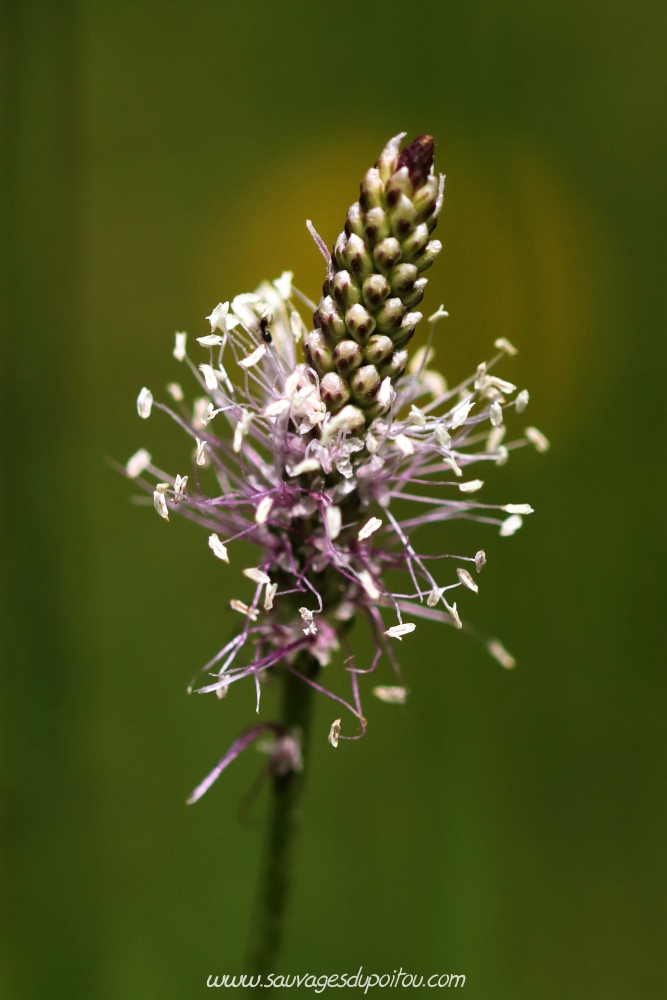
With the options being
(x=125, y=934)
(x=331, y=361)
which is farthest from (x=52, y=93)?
(x=125, y=934)

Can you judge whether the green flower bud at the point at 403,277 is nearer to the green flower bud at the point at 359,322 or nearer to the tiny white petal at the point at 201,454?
the green flower bud at the point at 359,322

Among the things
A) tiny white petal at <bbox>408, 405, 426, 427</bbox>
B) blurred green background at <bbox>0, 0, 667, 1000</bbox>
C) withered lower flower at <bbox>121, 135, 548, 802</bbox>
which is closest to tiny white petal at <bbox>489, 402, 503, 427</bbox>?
withered lower flower at <bbox>121, 135, 548, 802</bbox>

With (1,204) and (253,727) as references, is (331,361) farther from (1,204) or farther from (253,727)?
(1,204)

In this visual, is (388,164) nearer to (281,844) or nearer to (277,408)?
(277,408)

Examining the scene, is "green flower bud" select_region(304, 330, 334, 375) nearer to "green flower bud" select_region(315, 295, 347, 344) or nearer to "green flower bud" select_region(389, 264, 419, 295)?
"green flower bud" select_region(315, 295, 347, 344)

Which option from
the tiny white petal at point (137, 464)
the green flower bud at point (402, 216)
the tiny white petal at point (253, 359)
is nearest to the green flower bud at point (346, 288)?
the green flower bud at point (402, 216)

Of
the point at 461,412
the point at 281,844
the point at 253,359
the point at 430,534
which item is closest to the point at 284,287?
the point at 253,359
